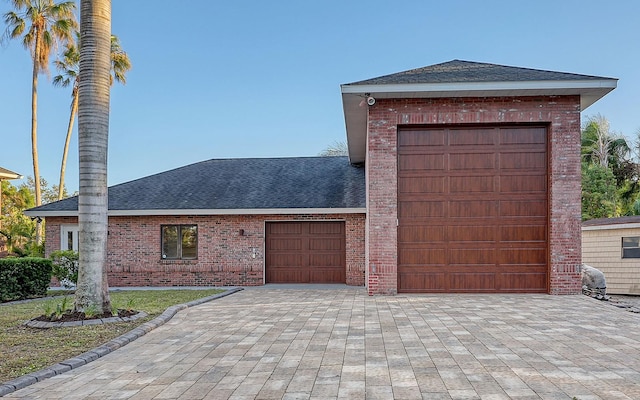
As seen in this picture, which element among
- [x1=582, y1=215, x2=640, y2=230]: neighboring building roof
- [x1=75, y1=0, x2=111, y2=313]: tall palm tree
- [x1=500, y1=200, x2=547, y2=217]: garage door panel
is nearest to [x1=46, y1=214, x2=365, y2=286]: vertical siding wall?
[x1=500, y1=200, x2=547, y2=217]: garage door panel

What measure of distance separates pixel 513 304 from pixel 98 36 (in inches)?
349

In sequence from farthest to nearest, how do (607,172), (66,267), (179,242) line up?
(607,172) < (179,242) < (66,267)

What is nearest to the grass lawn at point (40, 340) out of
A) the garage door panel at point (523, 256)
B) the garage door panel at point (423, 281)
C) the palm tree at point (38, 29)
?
the garage door panel at point (423, 281)

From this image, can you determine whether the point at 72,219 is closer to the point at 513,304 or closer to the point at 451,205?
the point at 451,205

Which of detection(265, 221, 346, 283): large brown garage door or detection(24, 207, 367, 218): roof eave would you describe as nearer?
detection(24, 207, 367, 218): roof eave

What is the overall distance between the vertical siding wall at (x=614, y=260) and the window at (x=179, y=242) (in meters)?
14.2

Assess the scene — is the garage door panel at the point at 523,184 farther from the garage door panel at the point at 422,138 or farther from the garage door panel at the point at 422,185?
the garage door panel at the point at 422,138

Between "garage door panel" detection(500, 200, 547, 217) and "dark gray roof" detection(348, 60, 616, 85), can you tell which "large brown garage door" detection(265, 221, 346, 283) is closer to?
"garage door panel" detection(500, 200, 547, 217)

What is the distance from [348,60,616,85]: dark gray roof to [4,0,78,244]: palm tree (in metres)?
19.1

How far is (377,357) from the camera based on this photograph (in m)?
5.22

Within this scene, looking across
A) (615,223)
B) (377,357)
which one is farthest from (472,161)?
(615,223)

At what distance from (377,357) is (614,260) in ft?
50.7

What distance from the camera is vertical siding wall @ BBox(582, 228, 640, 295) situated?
16.7 meters

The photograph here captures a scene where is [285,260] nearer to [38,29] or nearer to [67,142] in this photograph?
[67,142]
